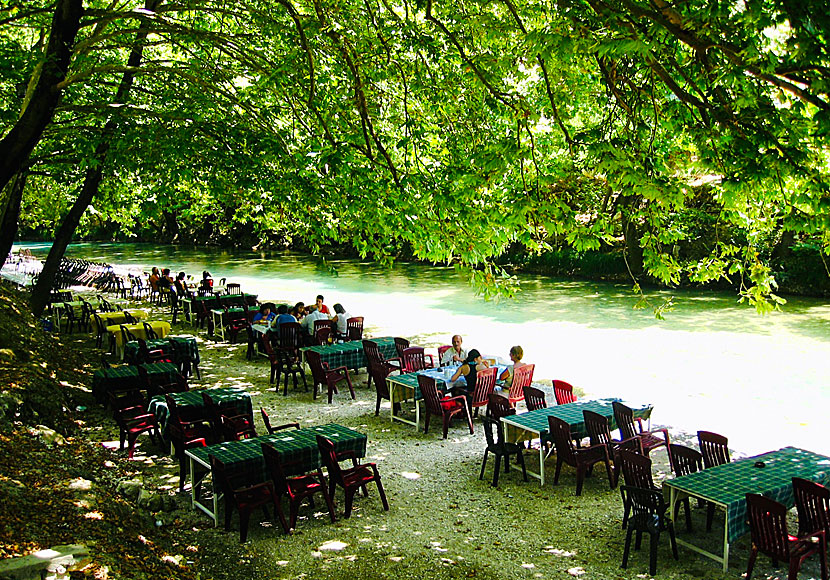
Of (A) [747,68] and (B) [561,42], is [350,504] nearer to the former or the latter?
(B) [561,42]

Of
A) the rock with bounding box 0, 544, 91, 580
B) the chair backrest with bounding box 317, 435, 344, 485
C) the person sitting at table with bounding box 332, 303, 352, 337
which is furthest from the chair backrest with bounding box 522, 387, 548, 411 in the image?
the rock with bounding box 0, 544, 91, 580

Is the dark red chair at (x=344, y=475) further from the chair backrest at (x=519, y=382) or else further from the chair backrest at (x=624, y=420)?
the chair backrest at (x=519, y=382)

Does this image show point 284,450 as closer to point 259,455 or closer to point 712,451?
point 259,455

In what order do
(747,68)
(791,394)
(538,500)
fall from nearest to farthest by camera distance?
(747,68) < (538,500) < (791,394)

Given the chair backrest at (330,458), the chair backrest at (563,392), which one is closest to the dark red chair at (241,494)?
the chair backrest at (330,458)

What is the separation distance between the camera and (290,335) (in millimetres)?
15000

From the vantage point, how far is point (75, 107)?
9398 mm

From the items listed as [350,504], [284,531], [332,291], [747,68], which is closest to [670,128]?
[747,68]

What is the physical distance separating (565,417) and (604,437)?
0.66 m

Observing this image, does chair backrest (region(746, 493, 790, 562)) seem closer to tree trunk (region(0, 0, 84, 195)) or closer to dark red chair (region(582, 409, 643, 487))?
dark red chair (region(582, 409, 643, 487))

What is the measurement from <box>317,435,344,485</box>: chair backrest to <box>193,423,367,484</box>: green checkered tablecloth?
0.18 meters

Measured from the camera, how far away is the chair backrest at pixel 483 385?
11.0m

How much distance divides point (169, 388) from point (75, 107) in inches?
186

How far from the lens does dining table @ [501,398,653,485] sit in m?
8.77
